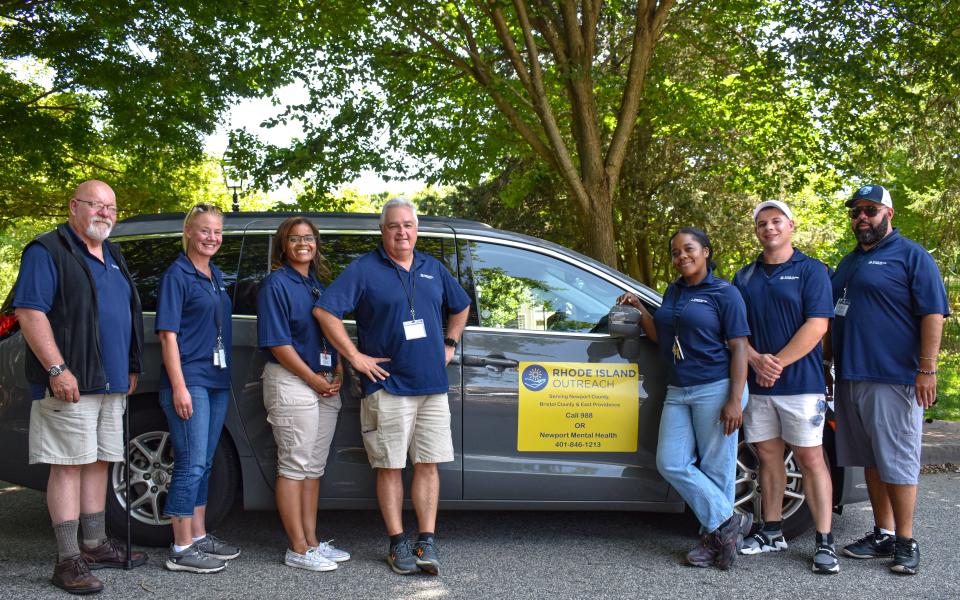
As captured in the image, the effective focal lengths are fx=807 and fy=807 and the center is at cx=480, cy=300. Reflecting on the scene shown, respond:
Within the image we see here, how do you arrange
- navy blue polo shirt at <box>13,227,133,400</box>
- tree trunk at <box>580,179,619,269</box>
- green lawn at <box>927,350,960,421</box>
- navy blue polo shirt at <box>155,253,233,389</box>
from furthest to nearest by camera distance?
1. tree trunk at <box>580,179,619,269</box>
2. green lawn at <box>927,350,960,421</box>
3. navy blue polo shirt at <box>155,253,233,389</box>
4. navy blue polo shirt at <box>13,227,133,400</box>

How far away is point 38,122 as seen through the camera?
11945 mm

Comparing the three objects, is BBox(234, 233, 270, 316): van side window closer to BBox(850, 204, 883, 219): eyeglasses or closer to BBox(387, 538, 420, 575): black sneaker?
BBox(387, 538, 420, 575): black sneaker

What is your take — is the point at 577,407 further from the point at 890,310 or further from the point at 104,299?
the point at 104,299

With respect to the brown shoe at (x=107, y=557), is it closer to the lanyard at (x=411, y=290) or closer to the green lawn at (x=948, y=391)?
the lanyard at (x=411, y=290)

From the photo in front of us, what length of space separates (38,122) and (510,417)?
10.7 m

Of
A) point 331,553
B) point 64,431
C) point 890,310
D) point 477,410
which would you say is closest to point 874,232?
point 890,310

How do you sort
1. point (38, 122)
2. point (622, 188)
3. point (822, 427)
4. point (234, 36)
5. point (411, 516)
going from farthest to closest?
point (622, 188)
point (38, 122)
point (234, 36)
point (411, 516)
point (822, 427)

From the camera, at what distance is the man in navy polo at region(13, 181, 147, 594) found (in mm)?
3662

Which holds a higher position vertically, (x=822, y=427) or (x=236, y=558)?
(x=822, y=427)

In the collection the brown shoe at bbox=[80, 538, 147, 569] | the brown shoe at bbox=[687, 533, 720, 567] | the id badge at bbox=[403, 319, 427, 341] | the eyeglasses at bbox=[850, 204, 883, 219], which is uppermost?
the eyeglasses at bbox=[850, 204, 883, 219]

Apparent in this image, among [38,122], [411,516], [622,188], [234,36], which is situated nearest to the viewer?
[411,516]

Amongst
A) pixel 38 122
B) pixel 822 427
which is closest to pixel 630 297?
pixel 822 427

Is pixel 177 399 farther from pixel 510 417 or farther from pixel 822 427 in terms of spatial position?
pixel 822 427

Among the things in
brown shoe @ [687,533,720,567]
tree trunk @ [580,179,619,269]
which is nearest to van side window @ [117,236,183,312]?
brown shoe @ [687,533,720,567]
